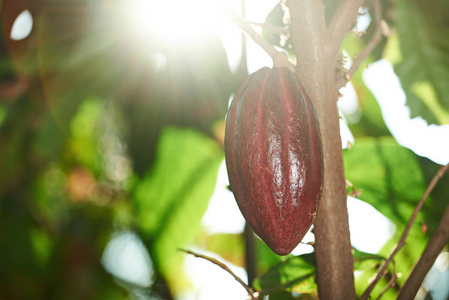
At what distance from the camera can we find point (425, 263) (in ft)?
0.94

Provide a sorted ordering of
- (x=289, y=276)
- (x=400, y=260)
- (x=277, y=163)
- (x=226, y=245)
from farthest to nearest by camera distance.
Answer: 1. (x=226, y=245)
2. (x=400, y=260)
3. (x=289, y=276)
4. (x=277, y=163)

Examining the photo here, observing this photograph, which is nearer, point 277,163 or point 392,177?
point 277,163

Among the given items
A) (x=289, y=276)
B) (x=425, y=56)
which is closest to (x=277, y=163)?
(x=289, y=276)

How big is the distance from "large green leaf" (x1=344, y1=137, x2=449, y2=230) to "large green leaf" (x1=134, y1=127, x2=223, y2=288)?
197 millimetres

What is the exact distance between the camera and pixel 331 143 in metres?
0.29

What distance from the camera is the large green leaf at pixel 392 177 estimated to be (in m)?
0.41

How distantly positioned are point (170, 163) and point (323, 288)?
327mm

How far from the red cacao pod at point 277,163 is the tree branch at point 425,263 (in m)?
0.09

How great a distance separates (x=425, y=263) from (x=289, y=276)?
0.43 feet

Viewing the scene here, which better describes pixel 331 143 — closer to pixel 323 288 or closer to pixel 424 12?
pixel 323 288

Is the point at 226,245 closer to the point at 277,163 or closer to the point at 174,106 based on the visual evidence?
the point at 174,106

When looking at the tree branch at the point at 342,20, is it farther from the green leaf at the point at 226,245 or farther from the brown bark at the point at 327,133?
the green leaf at the point at 226,245

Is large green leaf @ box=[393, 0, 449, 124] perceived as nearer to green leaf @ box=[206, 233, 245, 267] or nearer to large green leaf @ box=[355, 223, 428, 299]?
large green leaf @ box=[355, 223, 428, 299]

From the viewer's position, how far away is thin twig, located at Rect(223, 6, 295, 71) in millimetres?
286
